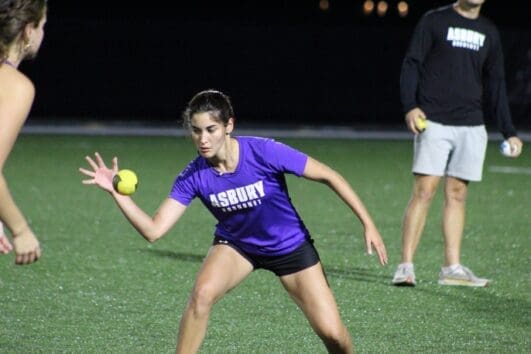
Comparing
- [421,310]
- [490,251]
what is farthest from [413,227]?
[490,251]

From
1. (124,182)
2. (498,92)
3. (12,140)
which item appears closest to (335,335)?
(124,182)

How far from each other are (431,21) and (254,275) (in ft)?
7.32

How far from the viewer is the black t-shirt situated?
869 centimetres

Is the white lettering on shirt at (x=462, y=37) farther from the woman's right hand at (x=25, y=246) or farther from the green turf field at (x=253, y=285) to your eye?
the woman's right hand at (x=25, y=246)

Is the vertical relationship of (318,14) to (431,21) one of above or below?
below

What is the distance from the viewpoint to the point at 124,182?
555 centimetres

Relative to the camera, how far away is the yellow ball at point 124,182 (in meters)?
5.55

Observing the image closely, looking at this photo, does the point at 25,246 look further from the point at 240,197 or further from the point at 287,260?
the point at 287,260

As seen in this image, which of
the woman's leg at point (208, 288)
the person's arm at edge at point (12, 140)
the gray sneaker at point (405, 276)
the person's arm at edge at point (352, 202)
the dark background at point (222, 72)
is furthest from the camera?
the dark background at point (222, 72)

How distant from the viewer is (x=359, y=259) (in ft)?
32.3

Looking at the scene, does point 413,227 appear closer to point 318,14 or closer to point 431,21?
point 431,21

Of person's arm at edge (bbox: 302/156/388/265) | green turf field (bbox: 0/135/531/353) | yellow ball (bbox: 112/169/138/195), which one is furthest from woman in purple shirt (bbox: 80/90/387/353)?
green turf field (bbox: 0/135/531/353)

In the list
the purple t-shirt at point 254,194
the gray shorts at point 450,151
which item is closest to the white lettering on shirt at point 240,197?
the purple t-shirt at point 254,194

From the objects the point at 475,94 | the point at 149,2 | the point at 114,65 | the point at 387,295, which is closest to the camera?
the point at 387,295
